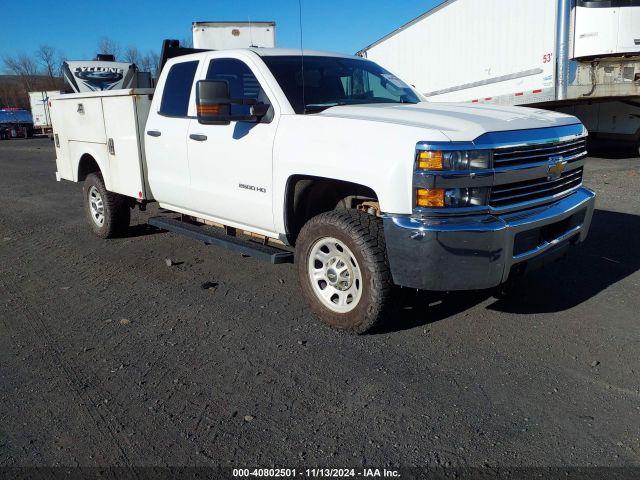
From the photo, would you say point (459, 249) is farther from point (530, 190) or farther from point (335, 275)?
point (335, 275)

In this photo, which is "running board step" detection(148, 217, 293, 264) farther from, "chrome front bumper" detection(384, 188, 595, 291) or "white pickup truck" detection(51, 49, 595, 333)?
"chrome front bumper" detection(384, 188, 595, 291)

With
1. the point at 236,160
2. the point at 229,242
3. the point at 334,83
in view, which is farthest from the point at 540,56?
the point at 229,242

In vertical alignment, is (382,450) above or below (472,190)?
below

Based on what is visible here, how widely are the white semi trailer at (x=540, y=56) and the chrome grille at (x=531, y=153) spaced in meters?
8.25

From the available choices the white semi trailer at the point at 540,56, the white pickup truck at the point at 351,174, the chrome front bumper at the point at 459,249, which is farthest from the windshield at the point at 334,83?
the white semi trailer at the point at 540,56

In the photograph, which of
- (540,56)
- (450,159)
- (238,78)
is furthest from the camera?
(540,56)

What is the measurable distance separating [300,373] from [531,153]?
84.1 inches

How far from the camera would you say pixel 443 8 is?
578 inches

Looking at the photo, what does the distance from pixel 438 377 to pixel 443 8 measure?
43.4 feet

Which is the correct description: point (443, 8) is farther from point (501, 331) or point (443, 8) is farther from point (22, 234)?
point (501, 331)

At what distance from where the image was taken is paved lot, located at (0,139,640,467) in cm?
293

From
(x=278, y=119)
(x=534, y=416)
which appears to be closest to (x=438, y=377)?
(x=534, y=416)

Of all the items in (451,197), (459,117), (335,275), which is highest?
(459,117)

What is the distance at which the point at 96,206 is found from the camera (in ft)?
24.5
